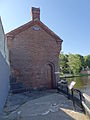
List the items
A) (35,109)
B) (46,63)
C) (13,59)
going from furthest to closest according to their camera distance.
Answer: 1. (46,63)
2. (13,59)
3. (35,109)

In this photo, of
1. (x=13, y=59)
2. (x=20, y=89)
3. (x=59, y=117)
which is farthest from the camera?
(x=13, y=59)

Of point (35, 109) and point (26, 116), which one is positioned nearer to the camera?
point (26, 116)

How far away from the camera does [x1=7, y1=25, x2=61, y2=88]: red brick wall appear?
15984mm

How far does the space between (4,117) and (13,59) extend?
9.17 metres

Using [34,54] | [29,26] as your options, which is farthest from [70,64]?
[29,26]

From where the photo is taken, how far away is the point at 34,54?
1670cm

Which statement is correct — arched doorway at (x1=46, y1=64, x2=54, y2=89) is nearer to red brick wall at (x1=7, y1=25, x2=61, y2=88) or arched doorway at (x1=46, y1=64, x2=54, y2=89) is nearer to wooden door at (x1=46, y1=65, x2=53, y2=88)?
wooden door at (x1=46, y1=65, x2=53, y2=88)

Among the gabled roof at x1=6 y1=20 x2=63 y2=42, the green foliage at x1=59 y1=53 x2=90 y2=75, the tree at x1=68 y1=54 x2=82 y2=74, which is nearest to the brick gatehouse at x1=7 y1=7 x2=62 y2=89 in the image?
the gabled roof at x1=6 y1=20 x2=63 y2=42

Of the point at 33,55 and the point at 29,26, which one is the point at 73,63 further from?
the point at 29,26

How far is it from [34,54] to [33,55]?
6.1 inches

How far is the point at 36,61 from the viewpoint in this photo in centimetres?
1667

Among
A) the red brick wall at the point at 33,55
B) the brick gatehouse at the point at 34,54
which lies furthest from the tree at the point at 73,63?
the red brick wall at the point at 33,55

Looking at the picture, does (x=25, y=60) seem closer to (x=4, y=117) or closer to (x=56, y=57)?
(x=56, y=57)

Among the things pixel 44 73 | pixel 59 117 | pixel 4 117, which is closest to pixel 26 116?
pixel 4 117
